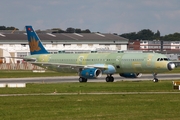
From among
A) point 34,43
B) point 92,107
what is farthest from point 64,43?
point 92,107

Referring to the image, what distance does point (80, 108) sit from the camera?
3656 cm

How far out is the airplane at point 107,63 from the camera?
238 ft

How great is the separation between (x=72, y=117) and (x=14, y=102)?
9746mm

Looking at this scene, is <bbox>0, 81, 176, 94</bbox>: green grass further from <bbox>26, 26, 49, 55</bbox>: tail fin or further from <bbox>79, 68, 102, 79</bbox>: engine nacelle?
<bbox>26, 26, 49, 55</bbox>: tail fin

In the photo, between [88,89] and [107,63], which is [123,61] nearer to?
[107,63]

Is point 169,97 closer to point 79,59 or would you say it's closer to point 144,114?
point 144,114

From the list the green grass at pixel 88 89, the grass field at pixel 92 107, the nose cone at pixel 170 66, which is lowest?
the grass field at pixel 92 107

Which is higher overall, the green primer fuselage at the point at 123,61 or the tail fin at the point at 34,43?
the tail fin at the point at 34,43

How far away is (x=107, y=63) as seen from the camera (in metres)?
76.5

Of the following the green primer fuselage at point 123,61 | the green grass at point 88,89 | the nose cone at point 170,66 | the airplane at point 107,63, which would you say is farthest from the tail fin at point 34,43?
the green grass at point 88,89

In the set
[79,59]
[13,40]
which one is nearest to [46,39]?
[13,40]

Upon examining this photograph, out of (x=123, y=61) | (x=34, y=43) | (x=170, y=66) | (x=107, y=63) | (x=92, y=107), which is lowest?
(x=92, y=107)

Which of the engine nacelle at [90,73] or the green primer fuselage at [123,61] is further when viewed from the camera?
the engine nacelle at [90,73]

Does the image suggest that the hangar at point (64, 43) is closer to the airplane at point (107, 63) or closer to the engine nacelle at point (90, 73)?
the airplane at point (107, 63)
